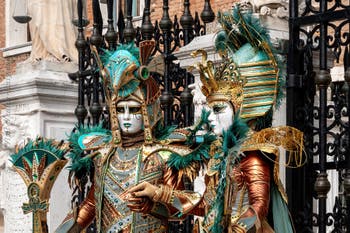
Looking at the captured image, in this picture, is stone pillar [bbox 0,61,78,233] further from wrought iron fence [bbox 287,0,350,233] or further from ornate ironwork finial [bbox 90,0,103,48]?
wrought iron fence [bbox 287,0,350,233]

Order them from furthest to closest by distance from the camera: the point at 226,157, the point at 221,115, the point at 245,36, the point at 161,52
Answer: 1. the point at 161,52
2. the point at 245,36
3. the point at 221,115
4. the point at 226,157

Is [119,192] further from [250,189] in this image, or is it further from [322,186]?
[322,186]

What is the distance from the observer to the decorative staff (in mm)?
7762

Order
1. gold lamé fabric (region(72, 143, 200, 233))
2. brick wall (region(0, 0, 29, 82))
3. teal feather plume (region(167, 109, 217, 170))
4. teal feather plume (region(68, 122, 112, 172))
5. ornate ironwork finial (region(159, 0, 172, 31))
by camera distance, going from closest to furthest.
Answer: teal feather plume (region(167, 109, 217, 170)) → gold lamé fabric (region(72, 143, 200, 233)) → teal feather plume (region(68, 122, 112, 172)) → ornate ironwork finial (region(159, 0, 172, 31)) → brick wall (region(0, 0, 29, 82))

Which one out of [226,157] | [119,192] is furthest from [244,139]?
[119,192]

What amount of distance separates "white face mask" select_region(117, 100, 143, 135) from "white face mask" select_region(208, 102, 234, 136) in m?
0.61

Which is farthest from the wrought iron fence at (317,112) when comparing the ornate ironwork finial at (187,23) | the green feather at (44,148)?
the green feather at (44,148)

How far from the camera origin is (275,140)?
6.59 metres

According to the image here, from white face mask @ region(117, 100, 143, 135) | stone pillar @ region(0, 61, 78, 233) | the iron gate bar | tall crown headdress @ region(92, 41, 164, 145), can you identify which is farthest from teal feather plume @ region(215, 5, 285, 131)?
stone pillar @ region(0, 61, 78, 233)

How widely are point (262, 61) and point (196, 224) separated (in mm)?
996

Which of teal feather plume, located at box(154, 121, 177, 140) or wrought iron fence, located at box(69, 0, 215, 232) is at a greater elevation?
wrought iron fence, located at box(69, 0, 215, 232)

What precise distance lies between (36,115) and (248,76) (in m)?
3.00


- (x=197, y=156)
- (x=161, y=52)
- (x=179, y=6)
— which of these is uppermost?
(x=179, y=6)

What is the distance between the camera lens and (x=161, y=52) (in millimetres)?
8344
